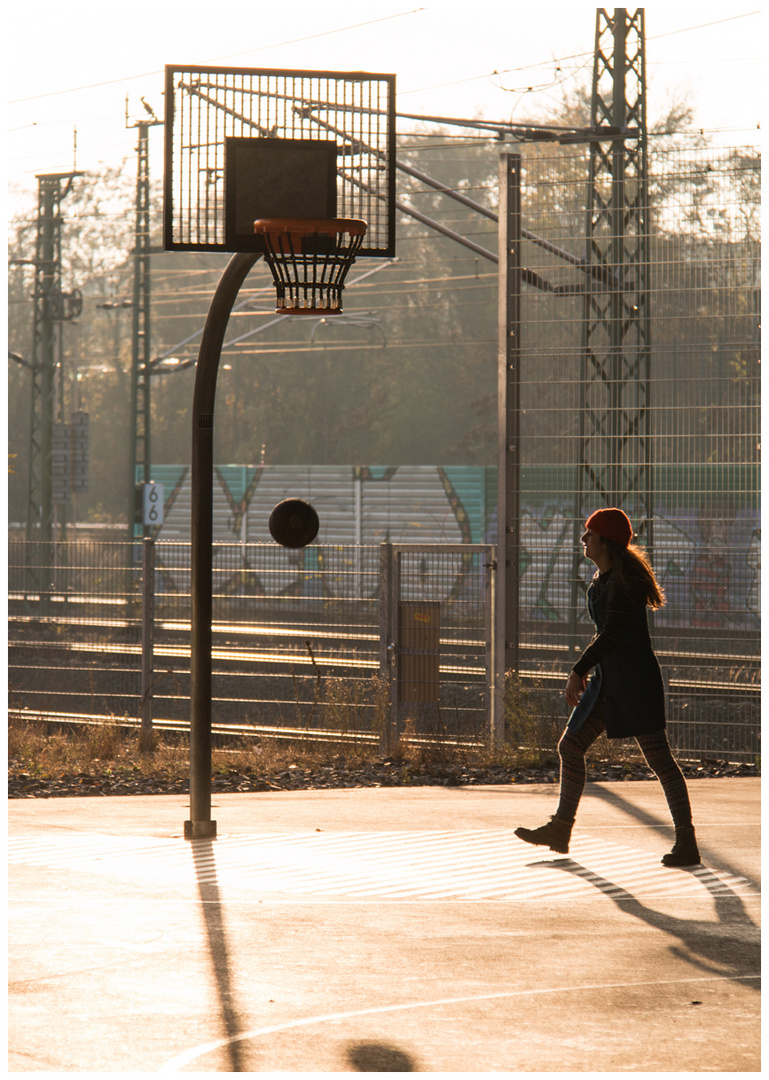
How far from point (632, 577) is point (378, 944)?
2.56m

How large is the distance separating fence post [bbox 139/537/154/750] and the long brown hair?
19.3 ft

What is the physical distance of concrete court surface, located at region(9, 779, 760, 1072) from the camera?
14.3ft

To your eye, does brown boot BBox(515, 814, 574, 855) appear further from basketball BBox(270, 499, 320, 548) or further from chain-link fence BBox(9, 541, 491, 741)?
chain-link fence BBox(9, 541, 491, 741)

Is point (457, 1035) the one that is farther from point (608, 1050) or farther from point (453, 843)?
point (453, 843)

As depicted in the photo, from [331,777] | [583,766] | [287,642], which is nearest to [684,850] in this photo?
[583,766]

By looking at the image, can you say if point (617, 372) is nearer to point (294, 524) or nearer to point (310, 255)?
point (294, 524)

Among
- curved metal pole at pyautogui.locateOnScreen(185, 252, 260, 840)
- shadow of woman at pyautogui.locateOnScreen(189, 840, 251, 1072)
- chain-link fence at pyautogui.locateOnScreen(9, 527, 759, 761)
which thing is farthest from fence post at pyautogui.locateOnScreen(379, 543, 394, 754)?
shadow of woman at pyautogui.locateOnScreen(189, 840, 251, 1072)

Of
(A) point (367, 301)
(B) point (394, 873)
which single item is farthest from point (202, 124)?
(A) point (367, 301)

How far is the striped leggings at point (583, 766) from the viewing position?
7.06 m

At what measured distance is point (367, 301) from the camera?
73.9 m

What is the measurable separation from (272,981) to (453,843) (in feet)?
9.09

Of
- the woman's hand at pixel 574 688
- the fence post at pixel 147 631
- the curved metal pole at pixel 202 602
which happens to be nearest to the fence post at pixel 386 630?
the fence post at pixel 147 631

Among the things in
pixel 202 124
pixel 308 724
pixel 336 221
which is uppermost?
pixel 202 124

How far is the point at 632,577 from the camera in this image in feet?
23.6
